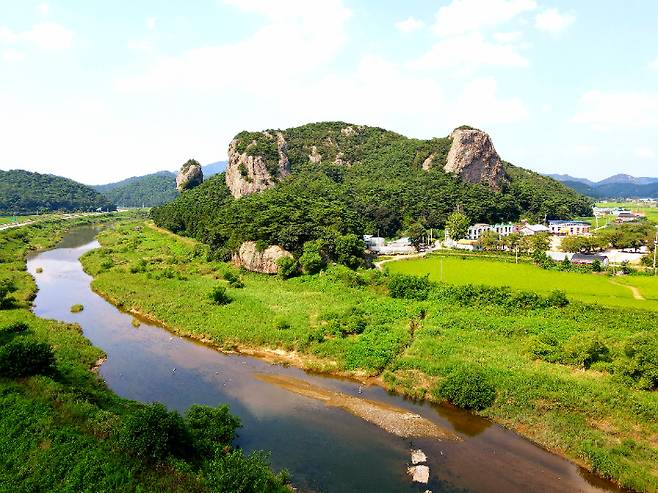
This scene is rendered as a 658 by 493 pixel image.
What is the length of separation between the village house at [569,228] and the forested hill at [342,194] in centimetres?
1218

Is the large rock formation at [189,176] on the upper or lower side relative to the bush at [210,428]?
upper

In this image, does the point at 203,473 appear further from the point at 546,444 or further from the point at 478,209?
the point at 478,209

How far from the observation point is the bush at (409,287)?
50.6 metres

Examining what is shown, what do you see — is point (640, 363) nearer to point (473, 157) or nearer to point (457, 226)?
point (457, 226)

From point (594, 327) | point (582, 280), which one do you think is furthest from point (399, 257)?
point (594, 327)

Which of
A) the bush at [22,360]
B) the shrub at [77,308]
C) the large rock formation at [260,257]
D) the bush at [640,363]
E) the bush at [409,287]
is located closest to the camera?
the bush at [22,360]

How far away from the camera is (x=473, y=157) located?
5172 inches

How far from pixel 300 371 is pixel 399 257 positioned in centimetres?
4889

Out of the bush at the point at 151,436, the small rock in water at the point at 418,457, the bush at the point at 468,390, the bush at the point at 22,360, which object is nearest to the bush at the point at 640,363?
the bush at the point at 468,390

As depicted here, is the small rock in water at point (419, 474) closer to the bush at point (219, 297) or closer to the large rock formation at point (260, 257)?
the bush at point (219, 297)

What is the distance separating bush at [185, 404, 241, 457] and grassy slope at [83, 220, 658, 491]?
11.9 m

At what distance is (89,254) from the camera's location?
3487 inches

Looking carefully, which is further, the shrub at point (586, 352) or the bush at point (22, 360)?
the shrub at point (586, 352)

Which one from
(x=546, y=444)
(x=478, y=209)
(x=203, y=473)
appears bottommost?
(x=546, y=444)
